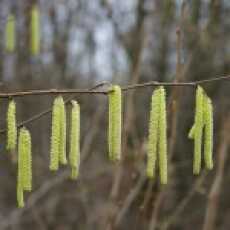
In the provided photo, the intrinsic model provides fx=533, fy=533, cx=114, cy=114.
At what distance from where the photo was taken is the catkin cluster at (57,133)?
1.28 meters

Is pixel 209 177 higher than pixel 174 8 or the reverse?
the reverse

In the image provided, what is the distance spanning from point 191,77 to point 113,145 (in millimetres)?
4309

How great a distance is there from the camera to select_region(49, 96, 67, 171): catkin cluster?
128cm

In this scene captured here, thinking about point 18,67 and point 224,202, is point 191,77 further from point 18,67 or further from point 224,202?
point 18,67

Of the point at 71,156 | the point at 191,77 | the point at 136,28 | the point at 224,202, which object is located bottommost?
the point at 224,202

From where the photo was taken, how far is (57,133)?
1.29 metres

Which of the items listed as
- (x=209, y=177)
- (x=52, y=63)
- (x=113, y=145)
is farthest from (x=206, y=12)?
(x=113, y=145)

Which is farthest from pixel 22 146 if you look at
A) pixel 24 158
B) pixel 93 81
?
pixel 93 81

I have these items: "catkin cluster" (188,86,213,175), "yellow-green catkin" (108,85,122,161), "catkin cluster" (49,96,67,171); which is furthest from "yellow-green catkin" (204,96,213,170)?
"catkin cluster" (49,96,67,171)

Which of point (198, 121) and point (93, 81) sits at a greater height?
point (93, 81)

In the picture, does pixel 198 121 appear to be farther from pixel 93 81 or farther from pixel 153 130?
pixel 93 81

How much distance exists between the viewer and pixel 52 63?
19.2 ft

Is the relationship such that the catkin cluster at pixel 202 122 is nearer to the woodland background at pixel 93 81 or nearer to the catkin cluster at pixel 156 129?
the catkin cluster at pixel 156 129

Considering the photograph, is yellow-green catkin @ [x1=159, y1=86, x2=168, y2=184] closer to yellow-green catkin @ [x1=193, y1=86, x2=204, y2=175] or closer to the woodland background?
yellow-green catkin @ [x1=193, y1=86, x2=204, y2=175]
